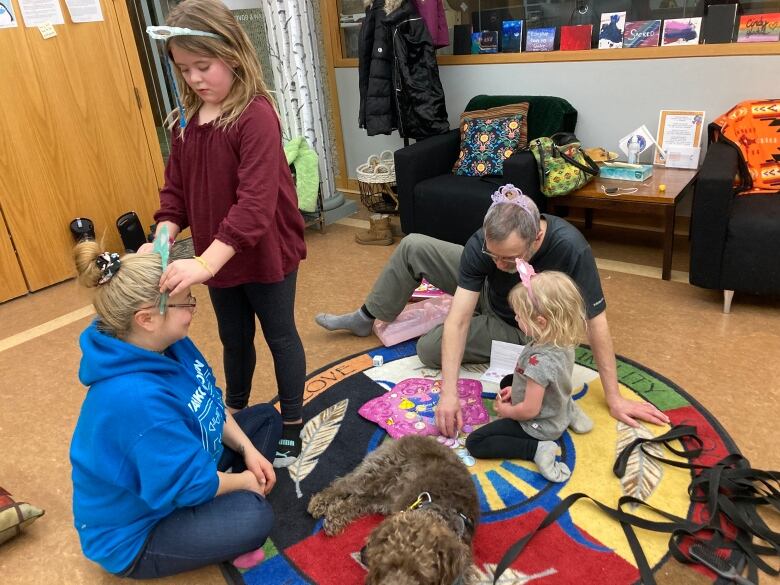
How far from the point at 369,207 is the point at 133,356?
2.88 metres

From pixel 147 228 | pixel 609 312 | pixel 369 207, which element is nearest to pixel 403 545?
pixel 609 312

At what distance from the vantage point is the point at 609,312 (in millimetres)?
2768

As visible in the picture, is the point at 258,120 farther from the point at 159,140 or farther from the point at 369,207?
the point at 159,140

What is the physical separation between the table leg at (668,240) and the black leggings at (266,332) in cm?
192

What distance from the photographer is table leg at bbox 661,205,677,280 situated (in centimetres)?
291

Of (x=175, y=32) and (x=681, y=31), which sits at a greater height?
(x=175, y=32)

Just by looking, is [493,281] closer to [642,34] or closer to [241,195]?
[241,195]

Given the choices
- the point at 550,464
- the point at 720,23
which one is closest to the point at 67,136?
the point at 550,464

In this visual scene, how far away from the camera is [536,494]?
69.8 inches

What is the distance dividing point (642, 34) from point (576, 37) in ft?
1.19

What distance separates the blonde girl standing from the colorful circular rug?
0.06 m

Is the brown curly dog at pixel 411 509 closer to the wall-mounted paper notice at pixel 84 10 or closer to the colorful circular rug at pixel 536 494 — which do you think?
the colorful circular rug at pixel 536 494

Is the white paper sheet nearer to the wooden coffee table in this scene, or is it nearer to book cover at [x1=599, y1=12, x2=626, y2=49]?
the wooden coffee table

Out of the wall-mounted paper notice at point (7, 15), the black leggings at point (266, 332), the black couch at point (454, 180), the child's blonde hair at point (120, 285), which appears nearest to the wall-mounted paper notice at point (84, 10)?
the wall-mounted paper notice at point (7, 15)
